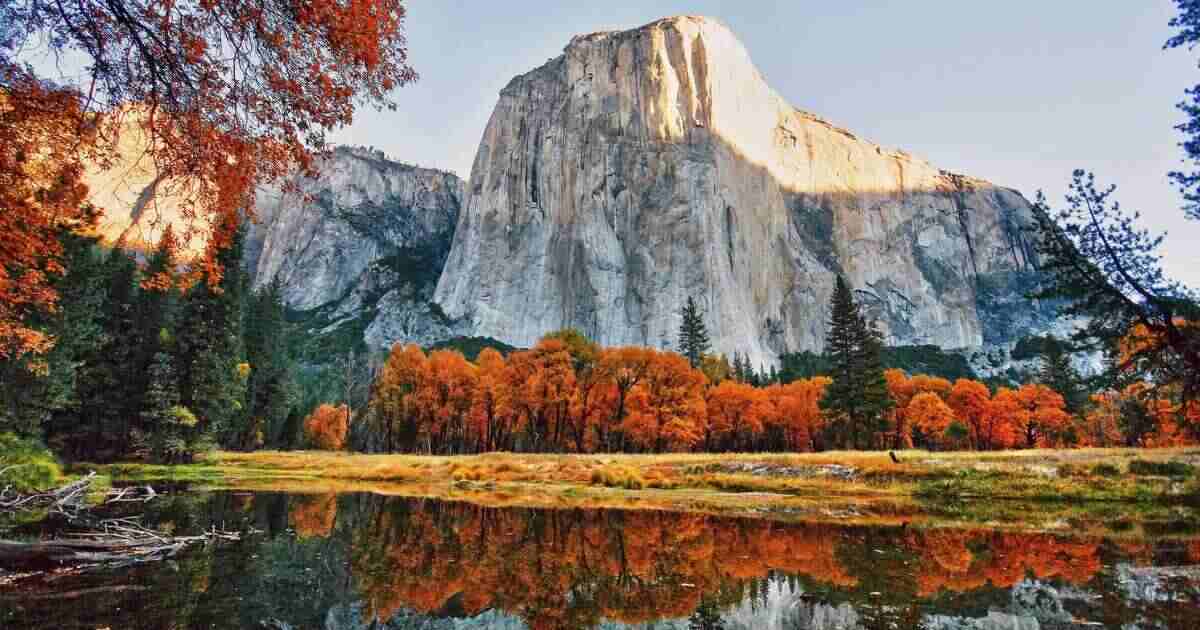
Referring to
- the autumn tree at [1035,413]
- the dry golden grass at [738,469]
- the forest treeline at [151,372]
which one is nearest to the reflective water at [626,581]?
the dry golden grass at [738,469]

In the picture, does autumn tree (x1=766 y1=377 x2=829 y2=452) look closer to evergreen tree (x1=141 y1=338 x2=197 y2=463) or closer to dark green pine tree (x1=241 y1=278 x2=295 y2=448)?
dark green pine tree (x1=241 y1=278 x2=295 y2=448)

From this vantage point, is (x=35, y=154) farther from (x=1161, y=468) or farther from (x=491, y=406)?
(x=491, y=406)

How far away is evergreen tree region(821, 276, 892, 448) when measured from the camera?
53.9 m

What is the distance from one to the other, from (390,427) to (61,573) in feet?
197

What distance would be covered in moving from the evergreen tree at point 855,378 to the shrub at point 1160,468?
2528 cm

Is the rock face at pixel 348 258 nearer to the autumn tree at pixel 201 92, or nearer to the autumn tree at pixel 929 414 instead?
the autumn tree at pixel 929 414

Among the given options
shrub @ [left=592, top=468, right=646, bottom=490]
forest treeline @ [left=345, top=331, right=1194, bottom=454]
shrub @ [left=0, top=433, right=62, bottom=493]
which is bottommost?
shrub @ [left=592, top=468, right=646, bottom=490]

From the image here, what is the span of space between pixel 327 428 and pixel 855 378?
2757 inches

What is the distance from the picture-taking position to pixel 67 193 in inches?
341

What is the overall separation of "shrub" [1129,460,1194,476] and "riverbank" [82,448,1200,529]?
1.7 inches

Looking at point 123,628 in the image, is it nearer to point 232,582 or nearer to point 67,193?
point 232,582

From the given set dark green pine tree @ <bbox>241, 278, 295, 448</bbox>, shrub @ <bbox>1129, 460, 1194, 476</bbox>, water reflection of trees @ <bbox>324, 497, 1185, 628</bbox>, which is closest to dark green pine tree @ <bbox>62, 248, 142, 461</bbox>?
dark green pine tree @ <bbox>241, 278, 295, 448</bbox>

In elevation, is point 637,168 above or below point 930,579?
above

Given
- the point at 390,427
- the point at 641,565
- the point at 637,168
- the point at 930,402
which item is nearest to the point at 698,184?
the point at 637,168
